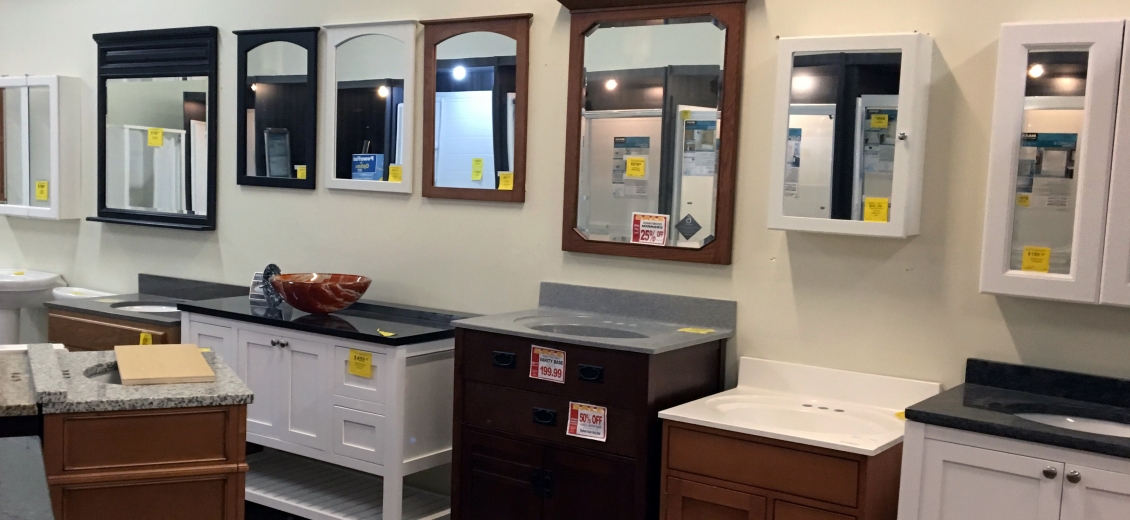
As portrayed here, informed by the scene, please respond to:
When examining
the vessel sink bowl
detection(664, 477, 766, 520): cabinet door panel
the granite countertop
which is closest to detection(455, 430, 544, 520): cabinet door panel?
the granite countertop

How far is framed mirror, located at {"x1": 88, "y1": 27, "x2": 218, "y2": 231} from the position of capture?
492 cm

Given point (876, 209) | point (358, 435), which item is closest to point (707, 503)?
point (876, 209)

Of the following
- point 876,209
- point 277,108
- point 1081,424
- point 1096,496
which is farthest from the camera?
point 277,108

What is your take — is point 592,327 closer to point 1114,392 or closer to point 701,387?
point 701,387

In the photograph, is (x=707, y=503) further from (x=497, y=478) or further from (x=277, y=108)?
(x=277, y=108)

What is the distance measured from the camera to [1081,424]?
2.65 metres

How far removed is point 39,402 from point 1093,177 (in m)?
2.69

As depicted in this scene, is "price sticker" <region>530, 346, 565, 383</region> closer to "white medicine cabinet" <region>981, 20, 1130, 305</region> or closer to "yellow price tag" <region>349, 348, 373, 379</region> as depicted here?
"yellow price tag" <region>349, 348, 373, 379</region>

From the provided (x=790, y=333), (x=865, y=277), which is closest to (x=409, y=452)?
(x=790, y=333)

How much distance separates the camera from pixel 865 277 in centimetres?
320

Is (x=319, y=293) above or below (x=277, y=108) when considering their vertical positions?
below

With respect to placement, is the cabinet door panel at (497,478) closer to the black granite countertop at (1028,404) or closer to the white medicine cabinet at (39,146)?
the black granite countertop at (1028,404)

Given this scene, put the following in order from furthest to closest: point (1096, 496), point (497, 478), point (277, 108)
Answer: point (277, 108) < point (497, 478) < point (1096, 496)

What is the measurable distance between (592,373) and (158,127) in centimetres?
312
